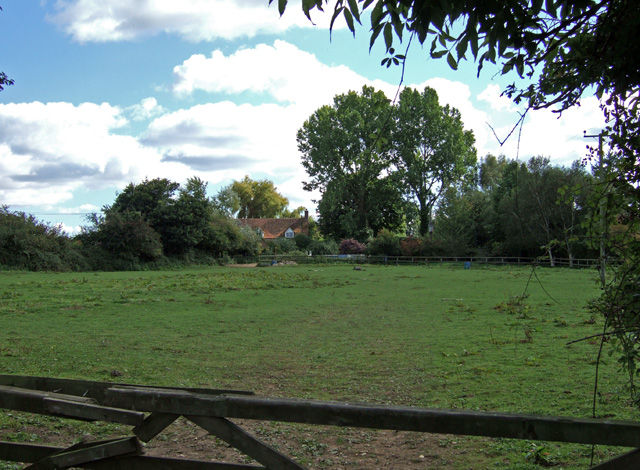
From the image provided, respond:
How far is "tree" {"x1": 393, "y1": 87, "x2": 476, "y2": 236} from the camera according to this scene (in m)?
65.9

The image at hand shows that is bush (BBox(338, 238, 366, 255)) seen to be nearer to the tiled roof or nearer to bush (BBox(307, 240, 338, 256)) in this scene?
bush (BBox(307, 240, 338, 256))

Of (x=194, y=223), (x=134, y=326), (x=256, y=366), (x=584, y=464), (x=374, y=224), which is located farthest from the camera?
(x=374, y=224)

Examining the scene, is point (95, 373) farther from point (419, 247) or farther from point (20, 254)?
point (419, 247)

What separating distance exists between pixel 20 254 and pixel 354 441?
42803 millimetres

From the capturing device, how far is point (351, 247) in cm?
7088

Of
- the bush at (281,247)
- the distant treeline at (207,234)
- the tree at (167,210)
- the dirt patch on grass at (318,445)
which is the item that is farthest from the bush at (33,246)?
the dirt patch on grass at (318,445)

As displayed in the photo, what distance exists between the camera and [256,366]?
32.6 feet

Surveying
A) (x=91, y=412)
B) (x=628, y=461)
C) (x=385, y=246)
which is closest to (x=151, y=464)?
(x=91, y=412)

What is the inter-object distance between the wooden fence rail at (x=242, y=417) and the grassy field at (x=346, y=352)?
211 cm

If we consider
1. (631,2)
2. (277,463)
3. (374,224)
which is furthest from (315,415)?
(374,224)

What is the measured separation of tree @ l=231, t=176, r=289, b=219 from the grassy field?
86170 millimetres

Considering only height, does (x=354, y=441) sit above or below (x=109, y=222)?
below

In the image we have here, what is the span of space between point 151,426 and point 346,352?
8472mm

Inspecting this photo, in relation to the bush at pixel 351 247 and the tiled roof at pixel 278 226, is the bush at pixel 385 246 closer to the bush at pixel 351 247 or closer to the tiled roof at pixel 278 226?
the bush at pixel 351 247
